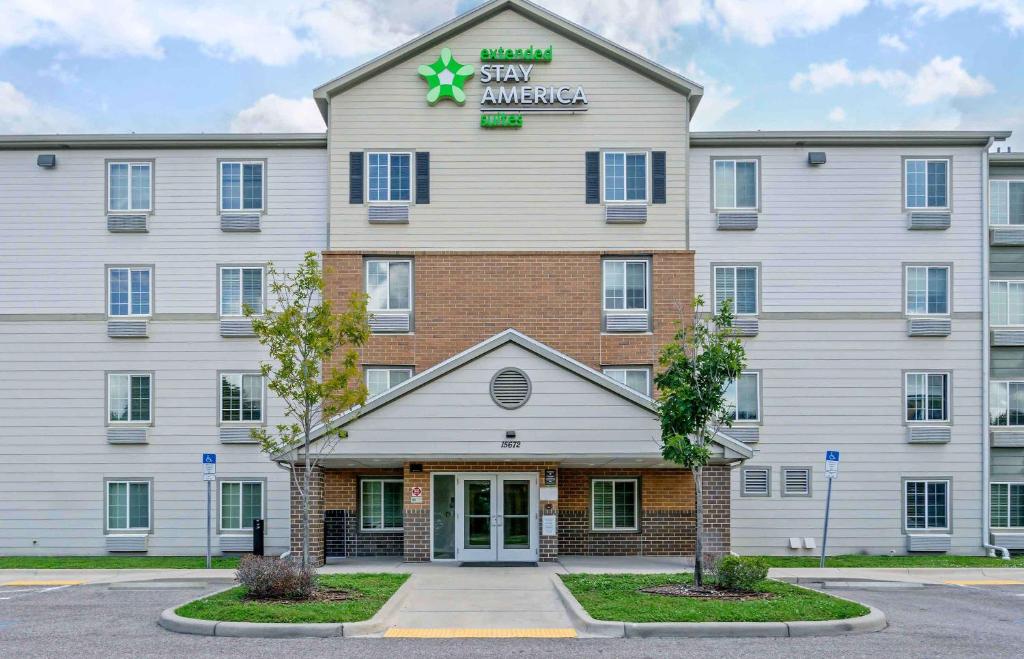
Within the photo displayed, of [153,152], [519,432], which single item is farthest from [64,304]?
[519,432]

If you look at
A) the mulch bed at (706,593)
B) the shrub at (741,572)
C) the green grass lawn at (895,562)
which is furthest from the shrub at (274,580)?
the green grass lawn at (895,562)

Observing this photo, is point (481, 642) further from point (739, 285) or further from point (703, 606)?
point (739, 285)

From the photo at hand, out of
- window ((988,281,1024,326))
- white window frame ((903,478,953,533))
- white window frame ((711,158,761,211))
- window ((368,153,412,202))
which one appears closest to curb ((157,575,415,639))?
window ((368,153,412,202))

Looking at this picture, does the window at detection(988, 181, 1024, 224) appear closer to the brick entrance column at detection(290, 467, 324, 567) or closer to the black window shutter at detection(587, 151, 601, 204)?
the black window shutter at detection(587, 151, 601, 204)

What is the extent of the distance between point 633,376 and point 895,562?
7.95 meters

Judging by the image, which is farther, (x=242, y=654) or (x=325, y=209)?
(x=325, y=209)

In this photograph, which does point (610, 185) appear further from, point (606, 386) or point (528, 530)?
point (528, 530)

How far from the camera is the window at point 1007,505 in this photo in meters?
28.6

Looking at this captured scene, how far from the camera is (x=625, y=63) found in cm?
2841

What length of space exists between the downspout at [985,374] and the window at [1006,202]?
20.5 inches

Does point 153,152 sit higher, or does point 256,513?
point 153,152

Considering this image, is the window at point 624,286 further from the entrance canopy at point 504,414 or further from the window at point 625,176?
the entrance canopy at point 504,414

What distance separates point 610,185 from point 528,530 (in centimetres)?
951

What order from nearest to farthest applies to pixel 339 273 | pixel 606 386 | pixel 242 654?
pixel 242 654 < pixel 606 386 < pixel 339 273
